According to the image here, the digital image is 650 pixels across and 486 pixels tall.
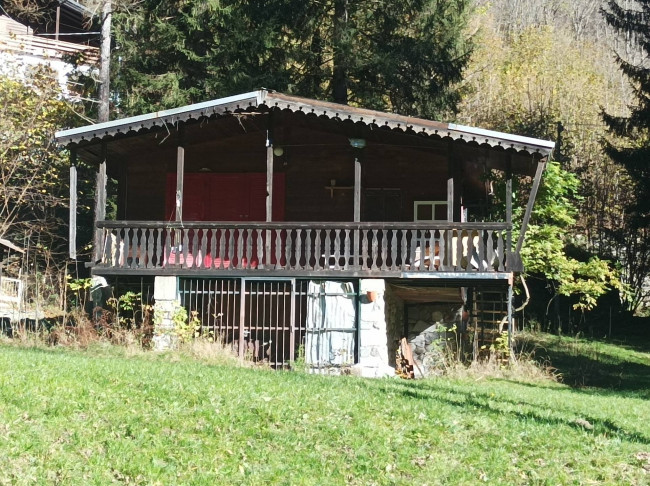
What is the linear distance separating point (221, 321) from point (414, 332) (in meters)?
4.69

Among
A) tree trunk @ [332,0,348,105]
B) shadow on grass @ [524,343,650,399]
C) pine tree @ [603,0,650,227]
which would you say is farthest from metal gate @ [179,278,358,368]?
pine tree @ [603,0,650,227]

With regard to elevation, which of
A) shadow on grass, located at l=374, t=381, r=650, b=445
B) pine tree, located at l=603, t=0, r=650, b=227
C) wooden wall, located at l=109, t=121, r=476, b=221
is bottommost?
shadow on grass, located at l=374, t=381, r=650, b=445

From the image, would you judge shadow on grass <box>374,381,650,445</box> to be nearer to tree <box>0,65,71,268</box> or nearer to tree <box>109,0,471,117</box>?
tree <box>109,0,471,117</box>

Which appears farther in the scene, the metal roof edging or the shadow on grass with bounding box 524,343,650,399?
the shadow on grass with bounding box 524,343,650,399

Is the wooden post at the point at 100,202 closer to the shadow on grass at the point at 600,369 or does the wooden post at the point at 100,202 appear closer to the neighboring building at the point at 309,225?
the neighboring building at the point at 309,225

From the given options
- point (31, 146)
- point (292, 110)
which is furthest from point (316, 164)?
point (31, 146)

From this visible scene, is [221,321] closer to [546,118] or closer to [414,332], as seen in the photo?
[414,332]

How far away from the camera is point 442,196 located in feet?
64.6

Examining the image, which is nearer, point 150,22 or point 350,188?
point 350,188

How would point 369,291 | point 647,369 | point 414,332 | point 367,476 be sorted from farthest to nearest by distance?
point 647,369, point 414,332, point 369,291, point 367,476

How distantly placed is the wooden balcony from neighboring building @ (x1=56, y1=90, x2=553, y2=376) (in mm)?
31

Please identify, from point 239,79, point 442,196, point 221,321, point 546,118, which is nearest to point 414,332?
point 442,196

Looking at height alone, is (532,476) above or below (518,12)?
below

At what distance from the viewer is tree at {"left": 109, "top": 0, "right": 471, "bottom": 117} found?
82.8 feet
